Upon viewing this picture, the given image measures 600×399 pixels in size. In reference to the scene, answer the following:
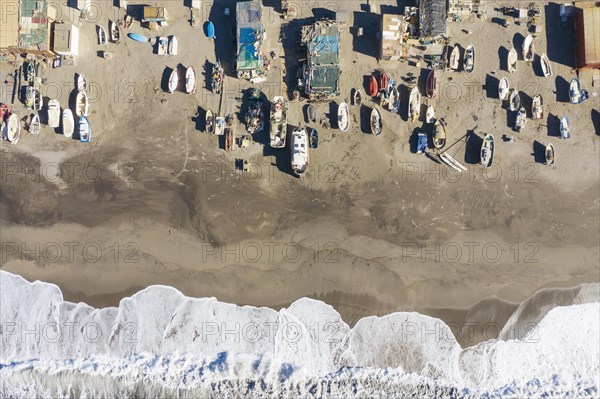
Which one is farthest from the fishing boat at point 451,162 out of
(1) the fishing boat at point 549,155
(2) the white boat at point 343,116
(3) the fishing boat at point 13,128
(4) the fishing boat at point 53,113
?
(3) the fishing boat at point 13,128

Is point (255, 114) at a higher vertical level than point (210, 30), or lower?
lower

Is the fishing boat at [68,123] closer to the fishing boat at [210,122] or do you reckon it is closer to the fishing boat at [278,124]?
the fishing boat at [210,122]

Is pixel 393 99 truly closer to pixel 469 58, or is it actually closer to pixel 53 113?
pixel 469 58

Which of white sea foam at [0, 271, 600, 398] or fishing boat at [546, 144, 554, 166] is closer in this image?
white sea foam at [0, 271, 600, 398]

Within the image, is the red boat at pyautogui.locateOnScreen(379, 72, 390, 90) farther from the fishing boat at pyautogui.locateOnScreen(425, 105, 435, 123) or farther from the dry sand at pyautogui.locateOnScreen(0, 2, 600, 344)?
the fishing boat at pyautogui.locateOnScreen(425, 105, 435, 123)

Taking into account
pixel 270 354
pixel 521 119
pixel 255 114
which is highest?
pixel 521 119

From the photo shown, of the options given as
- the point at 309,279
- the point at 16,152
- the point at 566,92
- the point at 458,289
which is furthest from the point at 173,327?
the point at 566,92

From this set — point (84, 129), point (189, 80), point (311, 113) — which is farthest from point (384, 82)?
point (84, 129)

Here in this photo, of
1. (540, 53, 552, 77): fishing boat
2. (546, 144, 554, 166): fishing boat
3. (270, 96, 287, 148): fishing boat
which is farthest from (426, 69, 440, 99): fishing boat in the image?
(270, 96, 287, 148): fishing boat
